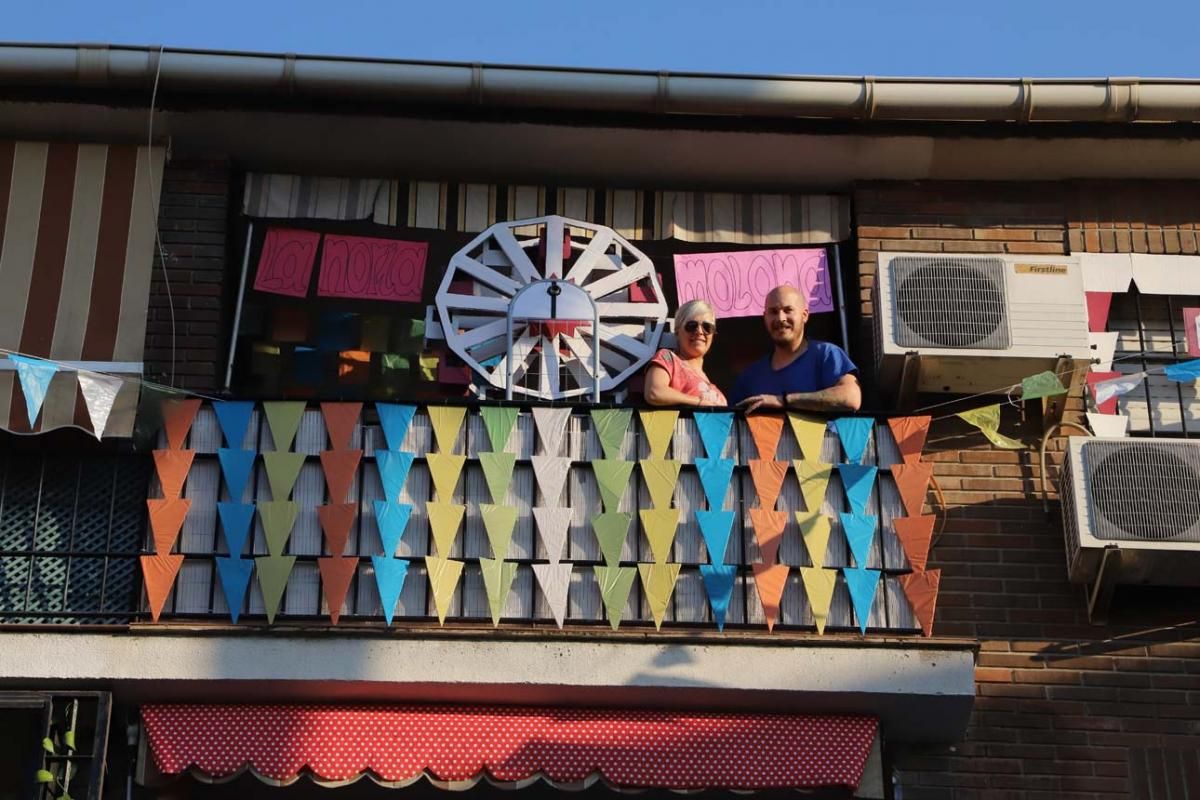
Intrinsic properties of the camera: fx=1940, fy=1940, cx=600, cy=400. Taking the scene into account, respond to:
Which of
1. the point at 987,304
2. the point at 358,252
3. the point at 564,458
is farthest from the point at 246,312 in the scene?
the point at 987,304

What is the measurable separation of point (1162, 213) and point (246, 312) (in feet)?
18.3

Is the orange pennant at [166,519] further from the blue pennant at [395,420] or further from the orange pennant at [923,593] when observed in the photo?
the orange pennant at [923,593]

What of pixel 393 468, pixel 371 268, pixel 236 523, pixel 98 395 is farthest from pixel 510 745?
pixel 371 268

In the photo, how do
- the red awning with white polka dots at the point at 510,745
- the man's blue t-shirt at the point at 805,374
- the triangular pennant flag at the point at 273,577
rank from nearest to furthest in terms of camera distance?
the red awning with white polka dots at the point at 510,745 → the triangular pennant flag at the point at 273,577 → the man's blue t-shirt at the point at 805,374

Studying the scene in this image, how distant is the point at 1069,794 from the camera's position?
10.0 meters

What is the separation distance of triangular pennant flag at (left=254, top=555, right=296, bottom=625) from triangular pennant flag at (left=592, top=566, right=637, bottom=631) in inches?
61.4

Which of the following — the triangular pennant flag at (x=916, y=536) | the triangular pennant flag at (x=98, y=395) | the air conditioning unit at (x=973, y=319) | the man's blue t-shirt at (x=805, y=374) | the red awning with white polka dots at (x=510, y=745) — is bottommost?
the red awning with white polka dots at (x=510, y=745)

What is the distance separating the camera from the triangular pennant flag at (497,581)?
9805 mm

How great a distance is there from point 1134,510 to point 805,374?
75.0 inches

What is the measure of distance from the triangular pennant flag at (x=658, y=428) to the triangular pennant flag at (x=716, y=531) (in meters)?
0.41

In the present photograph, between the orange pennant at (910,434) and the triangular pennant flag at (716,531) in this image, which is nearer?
the triangular pennant flag at (716,531)

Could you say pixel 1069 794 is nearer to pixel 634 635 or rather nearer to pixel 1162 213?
pixel 634 635

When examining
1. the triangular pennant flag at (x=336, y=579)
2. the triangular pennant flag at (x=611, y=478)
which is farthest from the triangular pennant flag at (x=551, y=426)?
the triangular pennant flag at (x=336, y=579)

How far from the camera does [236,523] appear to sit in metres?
9.92
